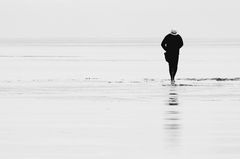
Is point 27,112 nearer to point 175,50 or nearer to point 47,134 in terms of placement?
point 47,134

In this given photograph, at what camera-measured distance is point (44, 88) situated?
27281mm

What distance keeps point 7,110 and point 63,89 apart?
25.7ft

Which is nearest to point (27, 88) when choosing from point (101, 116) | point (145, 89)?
point (145, 89)

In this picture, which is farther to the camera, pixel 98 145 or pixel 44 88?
pixel 44 88

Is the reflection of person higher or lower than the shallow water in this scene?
higher

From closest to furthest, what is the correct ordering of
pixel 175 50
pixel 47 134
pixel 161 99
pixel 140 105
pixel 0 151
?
pixel 0 151, pixel 47 134, pixel 140 105, pixel 161 99, pixel 175 50

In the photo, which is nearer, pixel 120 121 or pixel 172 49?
pixel 120 121

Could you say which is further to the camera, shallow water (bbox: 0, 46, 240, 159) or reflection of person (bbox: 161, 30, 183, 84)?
reflection of person (bbox: 161, 30, 183, 84)

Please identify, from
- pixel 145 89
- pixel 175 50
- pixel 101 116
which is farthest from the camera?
pixel 175 50

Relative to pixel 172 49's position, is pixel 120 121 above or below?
below

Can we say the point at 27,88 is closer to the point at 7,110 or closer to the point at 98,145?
the point at 7,110

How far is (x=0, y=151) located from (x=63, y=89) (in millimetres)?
14592

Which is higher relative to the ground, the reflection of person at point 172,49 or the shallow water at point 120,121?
the reflection of person at point 172,49

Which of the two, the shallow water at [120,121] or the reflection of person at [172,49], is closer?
the shallow water at [120,121]
